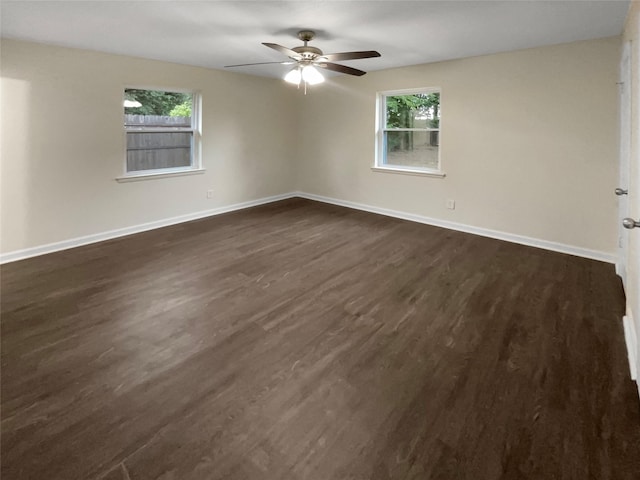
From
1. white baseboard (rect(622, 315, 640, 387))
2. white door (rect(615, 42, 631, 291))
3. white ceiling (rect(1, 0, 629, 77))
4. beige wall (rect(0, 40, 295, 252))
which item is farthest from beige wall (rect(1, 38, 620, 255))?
white baseboard (rect(622, 315, 640, 387))

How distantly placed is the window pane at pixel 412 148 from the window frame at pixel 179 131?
292 cm

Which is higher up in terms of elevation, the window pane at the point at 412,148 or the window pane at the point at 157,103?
the window pane at the point at 157,103

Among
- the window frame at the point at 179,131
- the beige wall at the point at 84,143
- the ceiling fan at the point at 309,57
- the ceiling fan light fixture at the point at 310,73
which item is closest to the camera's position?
the ceiling fan at the point at 309,57

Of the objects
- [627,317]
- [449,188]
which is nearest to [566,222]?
[449,188]

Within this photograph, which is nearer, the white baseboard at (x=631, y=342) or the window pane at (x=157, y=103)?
the white baseboard at (x=631, y=342)

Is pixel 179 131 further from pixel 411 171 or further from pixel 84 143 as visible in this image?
pixel 411 171

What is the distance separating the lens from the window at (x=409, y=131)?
5480mm

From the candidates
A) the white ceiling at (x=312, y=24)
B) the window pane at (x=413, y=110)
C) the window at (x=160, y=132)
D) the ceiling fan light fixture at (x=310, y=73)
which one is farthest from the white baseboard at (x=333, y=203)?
the ceiling fan light fixture at (x=310, y=73)

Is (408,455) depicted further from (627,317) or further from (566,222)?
(566,222)

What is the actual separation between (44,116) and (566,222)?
5928mm

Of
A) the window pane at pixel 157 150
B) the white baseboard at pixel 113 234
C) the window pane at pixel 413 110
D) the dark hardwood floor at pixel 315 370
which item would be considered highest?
the window pane at pixel 413 110

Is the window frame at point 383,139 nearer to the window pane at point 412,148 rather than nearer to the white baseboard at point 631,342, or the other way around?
the window pane at point 412,148

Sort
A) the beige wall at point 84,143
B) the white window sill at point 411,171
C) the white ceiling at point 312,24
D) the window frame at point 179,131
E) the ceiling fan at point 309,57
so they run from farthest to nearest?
the white window sill at point 411,171 → the window frame at point 179,131 → the beige wall at point 84,143 → the ceiling fan at point 309,57 → the white ceiling at point 312,24

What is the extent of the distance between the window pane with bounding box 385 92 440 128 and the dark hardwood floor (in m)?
2.41
